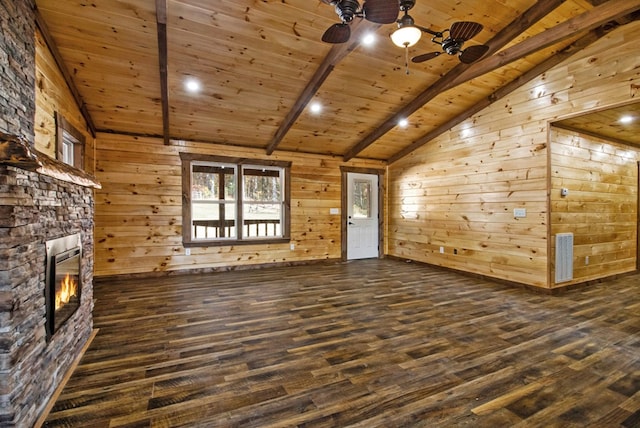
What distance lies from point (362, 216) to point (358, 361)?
495 centimetres

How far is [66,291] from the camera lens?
7.41 feet

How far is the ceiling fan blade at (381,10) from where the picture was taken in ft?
7.10

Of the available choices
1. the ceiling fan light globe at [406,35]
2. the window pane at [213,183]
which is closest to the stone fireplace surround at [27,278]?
the ceiling fan light globe at [406,35]

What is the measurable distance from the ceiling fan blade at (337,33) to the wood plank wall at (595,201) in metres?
3.46

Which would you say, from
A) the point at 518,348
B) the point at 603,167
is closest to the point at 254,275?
the point at 518,348

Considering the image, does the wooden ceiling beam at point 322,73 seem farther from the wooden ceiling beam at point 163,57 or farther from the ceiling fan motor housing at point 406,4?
the wooden ceiling beam at point 163,57

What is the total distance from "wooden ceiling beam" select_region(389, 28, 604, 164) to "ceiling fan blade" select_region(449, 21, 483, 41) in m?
2.33

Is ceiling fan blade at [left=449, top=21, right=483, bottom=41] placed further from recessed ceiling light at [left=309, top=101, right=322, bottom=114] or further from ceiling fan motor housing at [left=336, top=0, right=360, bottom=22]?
recessed ceiling light at [left=309, top=101, right=322, bottom=114]

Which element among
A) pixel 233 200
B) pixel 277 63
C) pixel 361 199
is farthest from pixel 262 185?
pixel 277 63

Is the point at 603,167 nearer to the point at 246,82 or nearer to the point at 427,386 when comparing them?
the point at 427,386

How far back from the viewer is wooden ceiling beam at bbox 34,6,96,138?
292 centimetres

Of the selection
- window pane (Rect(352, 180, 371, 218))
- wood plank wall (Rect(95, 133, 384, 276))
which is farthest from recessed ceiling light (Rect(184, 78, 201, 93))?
window pane (Rect(352, 180, 371, 218))

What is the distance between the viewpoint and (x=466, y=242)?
5.41m

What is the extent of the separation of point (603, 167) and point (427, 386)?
17.0ft
